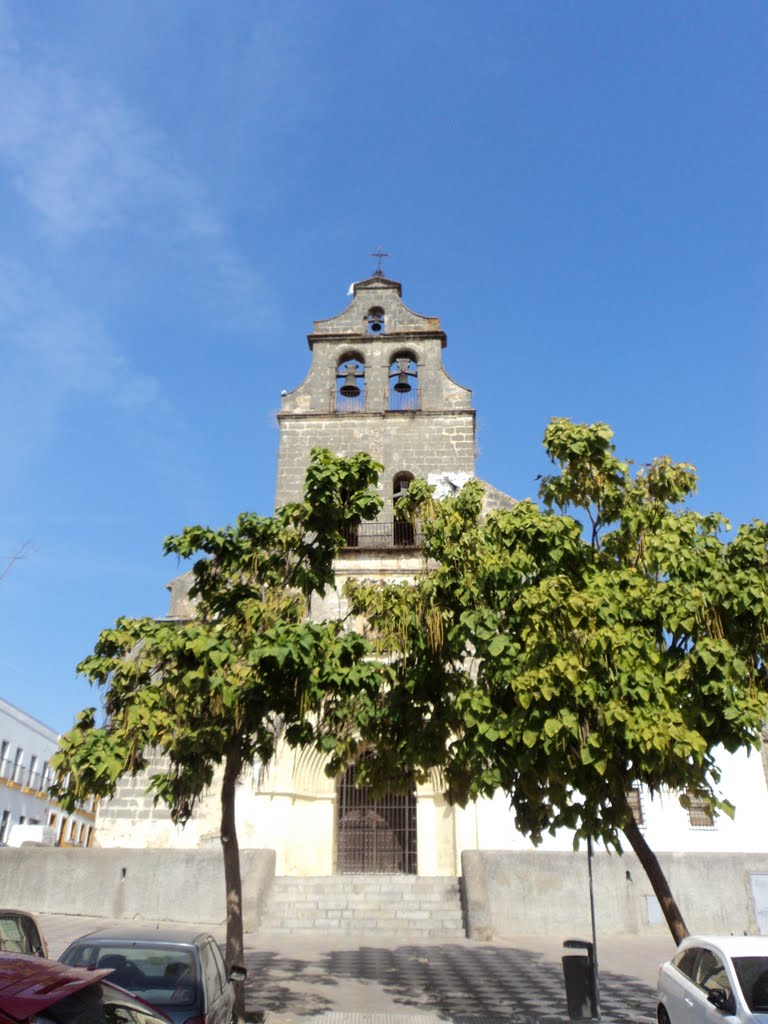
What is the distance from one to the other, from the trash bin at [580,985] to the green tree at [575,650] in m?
0.90

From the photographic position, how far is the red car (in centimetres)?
298

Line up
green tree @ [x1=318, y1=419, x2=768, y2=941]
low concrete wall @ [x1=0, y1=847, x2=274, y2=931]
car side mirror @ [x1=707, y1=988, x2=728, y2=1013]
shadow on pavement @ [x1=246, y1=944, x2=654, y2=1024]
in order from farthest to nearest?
low concrete wall @ [x1=0, y1=847, x2=274, y2=931]
shadow on pavement @ [x1=246, y1=944, x2=654, y2=1024]
green tree @ [x1=318, y1=419, x2=768, y2=941]
car side mirror @ [x1=707, y1=988, x2=728, y2=1013]

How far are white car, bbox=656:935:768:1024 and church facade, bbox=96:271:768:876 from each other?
25.1ft

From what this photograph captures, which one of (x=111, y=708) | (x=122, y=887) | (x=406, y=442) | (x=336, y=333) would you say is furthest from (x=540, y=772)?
(x=336, y=333)

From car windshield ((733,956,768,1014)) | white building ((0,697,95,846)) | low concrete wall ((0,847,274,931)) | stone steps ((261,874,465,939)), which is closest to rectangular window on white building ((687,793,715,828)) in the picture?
stone steps ((261,874,465,939))

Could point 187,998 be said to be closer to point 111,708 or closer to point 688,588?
point 111,708

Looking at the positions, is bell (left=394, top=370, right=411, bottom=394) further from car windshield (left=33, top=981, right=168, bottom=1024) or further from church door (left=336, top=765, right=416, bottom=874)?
car windshield (left=33, top=981, right=168, bottom=1024)

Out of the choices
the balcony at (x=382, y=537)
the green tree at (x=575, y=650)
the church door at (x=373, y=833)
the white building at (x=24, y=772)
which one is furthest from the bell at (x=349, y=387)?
the white building at (x=24, y=772)

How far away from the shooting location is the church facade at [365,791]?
51.2 feet

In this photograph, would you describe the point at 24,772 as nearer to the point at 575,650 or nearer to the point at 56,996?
the point at 575,650

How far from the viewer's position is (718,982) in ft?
19.3

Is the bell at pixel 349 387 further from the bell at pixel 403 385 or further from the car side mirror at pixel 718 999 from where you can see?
the car side mirror at pixel 718 999

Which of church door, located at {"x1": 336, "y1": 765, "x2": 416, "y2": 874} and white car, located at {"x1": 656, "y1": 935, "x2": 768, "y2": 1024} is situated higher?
church door, located at {"x1": 336, "y1": 765, "x2": 416, "y2": 874}

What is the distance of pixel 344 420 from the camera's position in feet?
63.7
